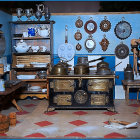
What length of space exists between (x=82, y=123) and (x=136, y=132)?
0.88 metres

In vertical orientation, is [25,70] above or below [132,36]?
below

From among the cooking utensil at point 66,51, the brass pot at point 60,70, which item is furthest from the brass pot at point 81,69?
the cooking utensil at point 66,51

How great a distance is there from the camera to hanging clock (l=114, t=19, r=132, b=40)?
593cm

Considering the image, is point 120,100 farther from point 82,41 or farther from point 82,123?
point 82,123

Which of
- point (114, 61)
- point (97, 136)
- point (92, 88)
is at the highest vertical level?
point (114, 61)

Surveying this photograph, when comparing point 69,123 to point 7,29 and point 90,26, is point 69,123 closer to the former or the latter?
point 90,26

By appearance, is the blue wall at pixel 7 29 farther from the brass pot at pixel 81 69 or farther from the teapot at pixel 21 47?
the brass pot at pixel 81 69

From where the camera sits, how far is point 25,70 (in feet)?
20.3

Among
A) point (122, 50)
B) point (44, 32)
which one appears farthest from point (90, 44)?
point (44, 32)

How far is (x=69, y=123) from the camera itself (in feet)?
13.5

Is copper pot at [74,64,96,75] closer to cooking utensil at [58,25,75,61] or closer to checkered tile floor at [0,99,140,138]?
checkered tile floor at [0,99,140,138]

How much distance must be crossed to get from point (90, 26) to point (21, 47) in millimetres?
1654

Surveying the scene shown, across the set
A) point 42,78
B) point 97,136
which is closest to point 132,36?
point 42,78

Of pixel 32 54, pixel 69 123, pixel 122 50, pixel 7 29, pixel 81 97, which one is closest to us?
pixel 69 123
